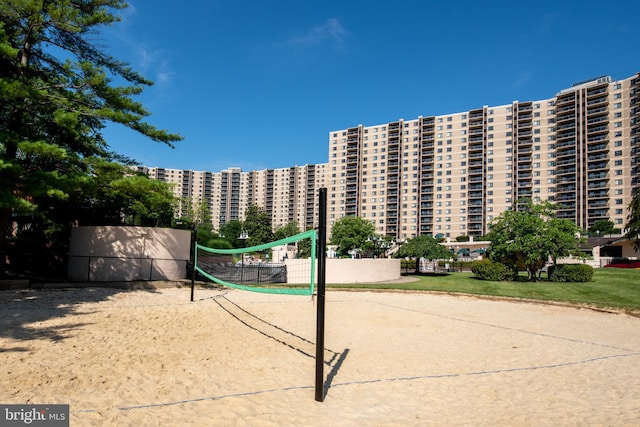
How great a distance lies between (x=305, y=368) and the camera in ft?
20.9

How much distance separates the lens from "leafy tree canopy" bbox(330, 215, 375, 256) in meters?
52.1

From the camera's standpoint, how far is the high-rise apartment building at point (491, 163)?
9425cm

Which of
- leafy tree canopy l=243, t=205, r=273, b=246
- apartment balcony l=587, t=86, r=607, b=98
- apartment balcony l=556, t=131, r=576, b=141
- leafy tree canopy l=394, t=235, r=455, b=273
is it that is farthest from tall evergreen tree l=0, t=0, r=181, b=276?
apartment balcony l=587, t=86, r=607, b=98

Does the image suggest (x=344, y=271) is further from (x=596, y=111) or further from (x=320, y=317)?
(x=596, y=111)

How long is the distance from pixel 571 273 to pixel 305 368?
25.1 metres

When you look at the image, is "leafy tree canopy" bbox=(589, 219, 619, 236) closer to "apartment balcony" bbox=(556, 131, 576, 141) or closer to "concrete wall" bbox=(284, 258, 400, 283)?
"apartment balcony" bbox=(556, 131, 576, 141)

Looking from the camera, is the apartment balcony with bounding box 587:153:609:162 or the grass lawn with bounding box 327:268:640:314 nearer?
the grass lawn with bounding box 327:268:640:314

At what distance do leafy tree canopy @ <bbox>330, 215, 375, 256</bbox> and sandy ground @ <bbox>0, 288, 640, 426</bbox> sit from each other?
3984cm

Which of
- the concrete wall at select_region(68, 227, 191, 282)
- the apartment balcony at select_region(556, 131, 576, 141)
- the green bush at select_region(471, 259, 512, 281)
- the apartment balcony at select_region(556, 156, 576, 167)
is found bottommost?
the green bush at select_region(471, 259, 512, 281)

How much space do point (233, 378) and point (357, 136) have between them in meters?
127

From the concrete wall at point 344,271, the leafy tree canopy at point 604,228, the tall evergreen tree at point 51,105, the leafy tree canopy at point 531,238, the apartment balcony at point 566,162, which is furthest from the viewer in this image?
the apartment balcony at point 566,162

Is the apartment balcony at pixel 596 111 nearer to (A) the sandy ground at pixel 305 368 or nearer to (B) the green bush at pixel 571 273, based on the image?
(B) the green bush at pixel 571 273

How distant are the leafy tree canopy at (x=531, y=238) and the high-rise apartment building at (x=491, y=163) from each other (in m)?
68.8

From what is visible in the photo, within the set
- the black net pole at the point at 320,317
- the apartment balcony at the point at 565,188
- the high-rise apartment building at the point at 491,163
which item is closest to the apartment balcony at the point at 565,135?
the high-rise apartment building at the point at 491,163
